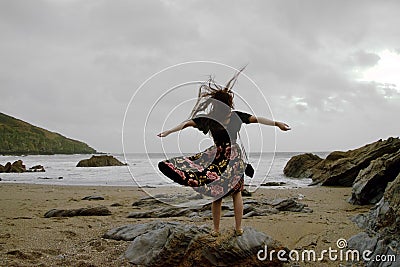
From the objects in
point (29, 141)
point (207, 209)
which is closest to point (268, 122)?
point (207, 209)

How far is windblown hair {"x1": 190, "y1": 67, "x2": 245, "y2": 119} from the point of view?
4508mm

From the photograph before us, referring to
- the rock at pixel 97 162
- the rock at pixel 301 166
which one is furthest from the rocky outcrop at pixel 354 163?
the rock at pixel 97 162

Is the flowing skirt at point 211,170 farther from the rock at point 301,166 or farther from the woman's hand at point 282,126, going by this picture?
the rock at point 301,166

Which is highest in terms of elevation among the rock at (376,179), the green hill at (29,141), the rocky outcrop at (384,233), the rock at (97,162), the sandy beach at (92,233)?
the green hill at (29,141)

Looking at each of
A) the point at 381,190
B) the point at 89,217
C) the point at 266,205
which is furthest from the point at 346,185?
the point at 89,217

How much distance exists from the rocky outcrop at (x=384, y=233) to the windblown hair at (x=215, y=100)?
213cm

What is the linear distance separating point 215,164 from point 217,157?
3.4 inches

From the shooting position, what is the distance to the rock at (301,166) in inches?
850

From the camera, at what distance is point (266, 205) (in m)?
7.71

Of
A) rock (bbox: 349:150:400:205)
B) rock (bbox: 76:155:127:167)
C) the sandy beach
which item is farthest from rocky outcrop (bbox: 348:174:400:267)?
rock (bbox: 76:155:127:167)

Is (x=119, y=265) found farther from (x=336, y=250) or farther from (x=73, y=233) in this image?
(x=336, y=250)

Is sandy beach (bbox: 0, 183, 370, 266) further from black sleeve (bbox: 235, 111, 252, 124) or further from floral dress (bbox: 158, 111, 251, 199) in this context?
black sleeve (bbox: 235, 111, 252, 124)

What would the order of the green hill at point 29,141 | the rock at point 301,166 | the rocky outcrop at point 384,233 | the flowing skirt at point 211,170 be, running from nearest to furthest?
the rocky outcrop at point 384,233, the flowing skirt at point 211,170, the rock at point 301,166, the green hill at point 29,141

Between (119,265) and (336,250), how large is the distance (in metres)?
2.49
